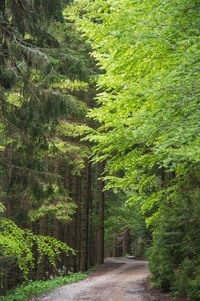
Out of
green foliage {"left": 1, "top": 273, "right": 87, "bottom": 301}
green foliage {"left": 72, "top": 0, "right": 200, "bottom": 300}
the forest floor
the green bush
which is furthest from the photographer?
green foliage {"left": 1, "top": 273, "right": 87, "bottom": 301}

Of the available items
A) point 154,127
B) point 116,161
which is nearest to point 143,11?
point 154,127

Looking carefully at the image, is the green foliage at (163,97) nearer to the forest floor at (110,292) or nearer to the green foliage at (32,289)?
the forest floor at (110,292)

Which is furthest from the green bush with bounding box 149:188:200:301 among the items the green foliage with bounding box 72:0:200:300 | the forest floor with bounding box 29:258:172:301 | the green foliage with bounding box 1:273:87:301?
the green foliage with bounding box 1:273:87:301

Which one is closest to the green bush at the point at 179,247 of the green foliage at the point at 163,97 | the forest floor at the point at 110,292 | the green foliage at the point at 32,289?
the green foliage at the point at 163,97

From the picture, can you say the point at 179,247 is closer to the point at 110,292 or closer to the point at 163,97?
the point at 110,292

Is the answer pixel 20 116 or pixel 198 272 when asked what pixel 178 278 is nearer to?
pixel 198 272

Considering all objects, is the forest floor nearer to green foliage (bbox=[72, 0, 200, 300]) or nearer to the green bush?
the green bush

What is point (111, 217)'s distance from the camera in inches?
866

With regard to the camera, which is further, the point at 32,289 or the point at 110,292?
the point at 32,289

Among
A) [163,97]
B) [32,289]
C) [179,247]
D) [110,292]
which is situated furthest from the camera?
[32,289]

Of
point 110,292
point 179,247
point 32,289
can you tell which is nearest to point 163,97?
point 179,247

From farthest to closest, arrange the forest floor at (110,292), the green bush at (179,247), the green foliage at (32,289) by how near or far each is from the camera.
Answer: the green foliage at (32,289)
the forest floor at (110,292)
the green bush at (179,247)

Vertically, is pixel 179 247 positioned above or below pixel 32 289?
above

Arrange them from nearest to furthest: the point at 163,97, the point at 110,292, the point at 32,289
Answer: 1. the point at 163,97
2. the point at 110,292
3. the point at 32,289
